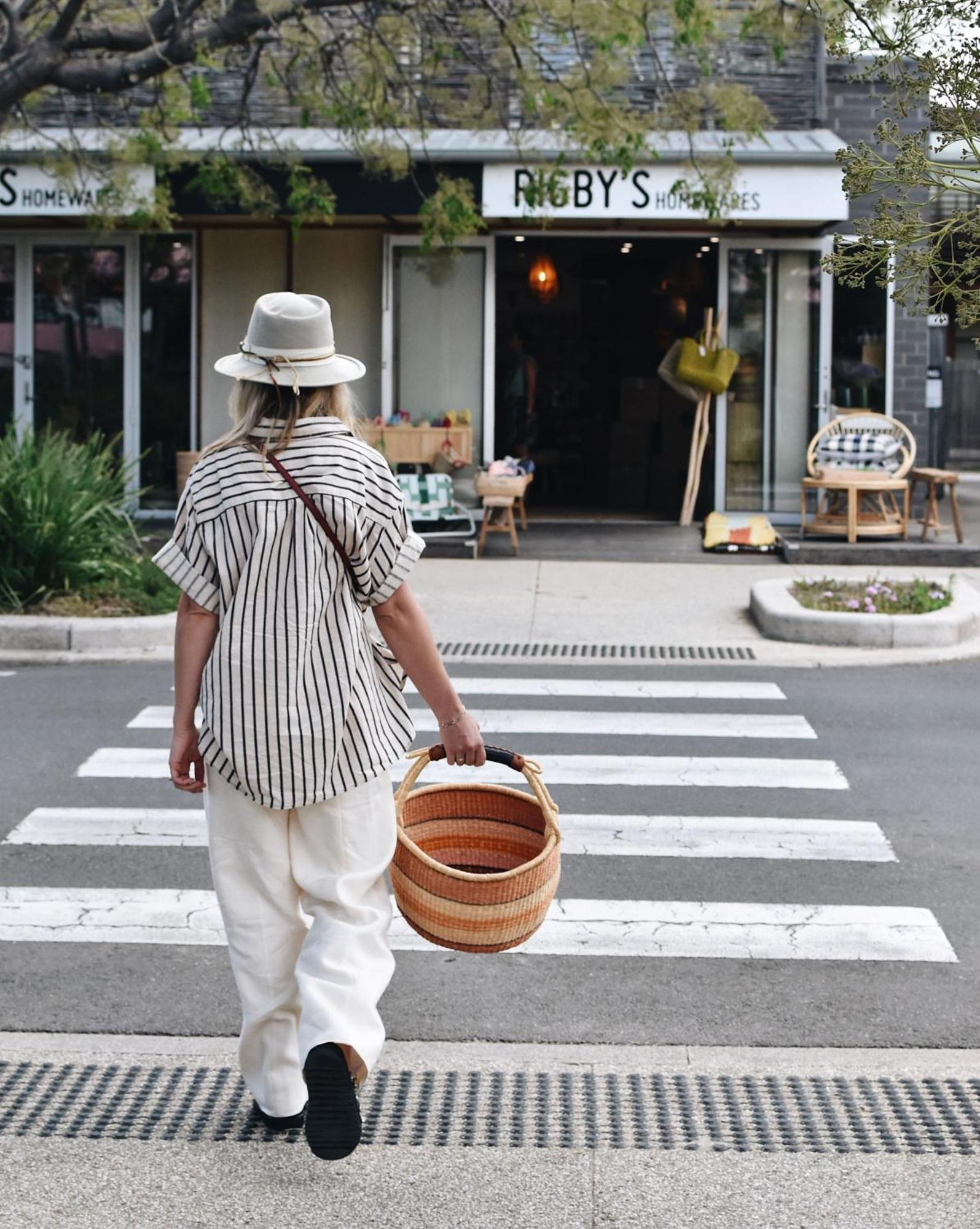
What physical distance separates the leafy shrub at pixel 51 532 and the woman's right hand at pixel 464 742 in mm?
7920

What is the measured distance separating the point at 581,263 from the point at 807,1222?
1878 cm

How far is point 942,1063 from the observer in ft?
15.6

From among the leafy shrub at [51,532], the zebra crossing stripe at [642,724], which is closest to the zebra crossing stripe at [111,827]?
the zebra crossing stripe at [642,724]

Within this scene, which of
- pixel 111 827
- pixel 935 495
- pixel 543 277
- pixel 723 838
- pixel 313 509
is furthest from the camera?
pixel 543 277

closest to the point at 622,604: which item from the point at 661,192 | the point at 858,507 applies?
the point at 858,507

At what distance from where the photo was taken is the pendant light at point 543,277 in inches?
770

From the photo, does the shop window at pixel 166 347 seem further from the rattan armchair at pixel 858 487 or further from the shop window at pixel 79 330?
the rattan armchair at pixel 858 487

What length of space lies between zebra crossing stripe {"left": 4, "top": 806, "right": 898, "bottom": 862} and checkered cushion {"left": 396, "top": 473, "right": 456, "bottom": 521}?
8.67 metres

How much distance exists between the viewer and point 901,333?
1694 centimetres

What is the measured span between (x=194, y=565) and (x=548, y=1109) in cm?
168

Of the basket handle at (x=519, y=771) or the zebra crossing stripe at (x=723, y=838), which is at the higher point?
the basket handle at (x=519, y=771)

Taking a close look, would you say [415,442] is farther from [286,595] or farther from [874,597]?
[286,595]

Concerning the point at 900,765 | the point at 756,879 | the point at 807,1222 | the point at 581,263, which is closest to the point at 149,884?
the point at 756,879

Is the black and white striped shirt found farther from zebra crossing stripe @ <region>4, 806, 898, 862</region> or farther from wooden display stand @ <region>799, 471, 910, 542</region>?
wooden display stand @ <region>799, 471, 910, 542</region>
